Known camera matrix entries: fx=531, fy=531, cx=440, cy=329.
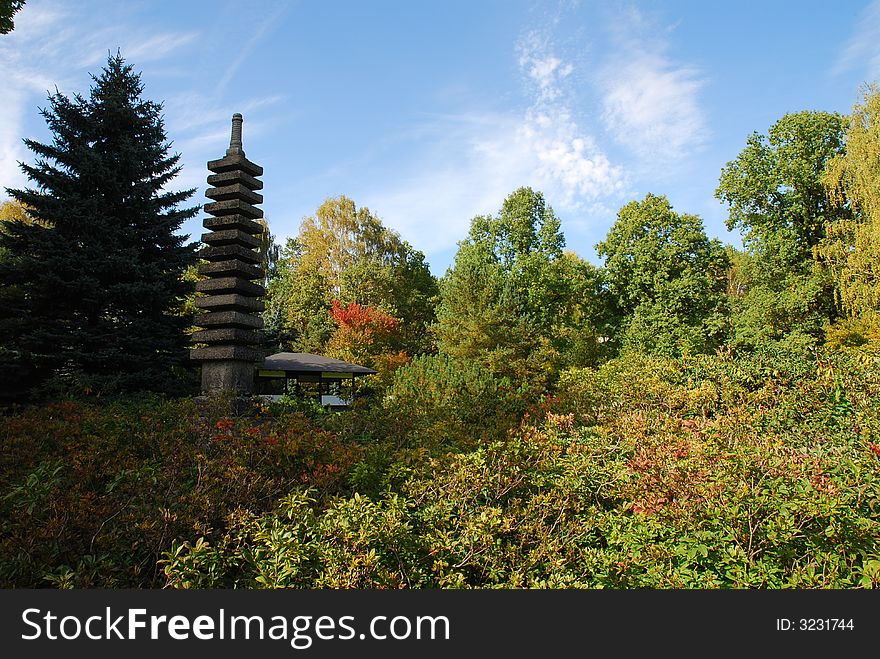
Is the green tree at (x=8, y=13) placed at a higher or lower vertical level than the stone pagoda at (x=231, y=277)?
higher

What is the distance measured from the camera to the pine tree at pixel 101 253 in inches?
517

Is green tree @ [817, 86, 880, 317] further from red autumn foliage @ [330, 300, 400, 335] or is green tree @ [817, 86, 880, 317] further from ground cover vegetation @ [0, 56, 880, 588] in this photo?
red autumn foliage @ [330, 300, 400, 335]

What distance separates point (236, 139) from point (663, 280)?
62.2 ft

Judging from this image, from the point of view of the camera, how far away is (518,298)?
73.7ft

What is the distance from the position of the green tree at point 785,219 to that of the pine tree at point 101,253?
20.0 metres

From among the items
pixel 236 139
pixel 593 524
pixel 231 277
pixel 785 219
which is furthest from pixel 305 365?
pixel 785 219

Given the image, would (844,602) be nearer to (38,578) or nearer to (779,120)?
(38,578)

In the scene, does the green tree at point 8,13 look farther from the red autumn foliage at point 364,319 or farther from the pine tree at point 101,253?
the red autumn foliage at point 364,319

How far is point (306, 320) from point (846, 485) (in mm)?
31381

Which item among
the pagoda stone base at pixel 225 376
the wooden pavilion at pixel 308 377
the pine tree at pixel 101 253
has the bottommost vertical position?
the pagoda stone base at pixel 225 376

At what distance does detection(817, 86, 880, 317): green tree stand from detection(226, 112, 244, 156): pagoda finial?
19582 millimetres

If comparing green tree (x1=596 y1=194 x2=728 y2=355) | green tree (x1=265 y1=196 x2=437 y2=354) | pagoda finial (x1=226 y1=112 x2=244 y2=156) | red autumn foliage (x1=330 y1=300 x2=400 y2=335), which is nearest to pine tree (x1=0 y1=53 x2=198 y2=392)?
pagoda finial (x1=226 y1=112 x2=244 y2=156)

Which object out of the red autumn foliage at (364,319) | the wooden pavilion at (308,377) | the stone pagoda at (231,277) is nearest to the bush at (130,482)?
the stone pagoda at (231,277)

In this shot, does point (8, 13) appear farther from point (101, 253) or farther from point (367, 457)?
point (367, 457)
